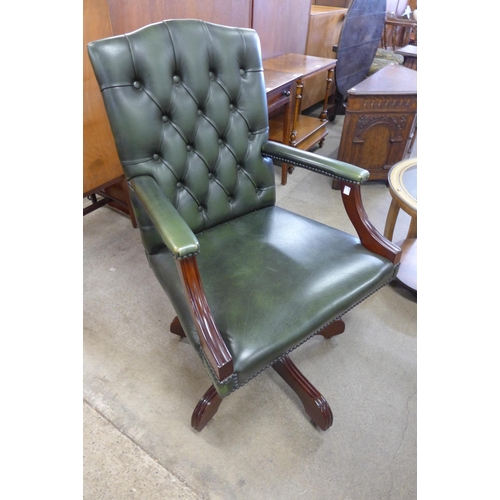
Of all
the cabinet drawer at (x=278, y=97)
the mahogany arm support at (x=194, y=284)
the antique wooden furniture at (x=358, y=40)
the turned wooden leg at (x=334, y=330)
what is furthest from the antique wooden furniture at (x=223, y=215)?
the antique wooden furniture at (x=358, y=40)

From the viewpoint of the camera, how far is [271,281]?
102 centimetres

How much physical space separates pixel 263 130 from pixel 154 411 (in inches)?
42.3

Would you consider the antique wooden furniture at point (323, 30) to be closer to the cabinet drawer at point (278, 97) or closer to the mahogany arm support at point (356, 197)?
the cabinet drawer at point (278, 97)

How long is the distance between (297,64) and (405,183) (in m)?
1.45

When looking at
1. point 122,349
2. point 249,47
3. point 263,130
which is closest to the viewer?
point 249,47

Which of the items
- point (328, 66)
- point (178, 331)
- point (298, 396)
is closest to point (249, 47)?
point (178, 331)

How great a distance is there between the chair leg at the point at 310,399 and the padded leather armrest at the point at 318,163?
0.63m

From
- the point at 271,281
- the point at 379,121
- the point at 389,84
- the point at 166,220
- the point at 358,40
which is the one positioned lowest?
the point at 271,281

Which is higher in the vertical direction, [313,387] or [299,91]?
[299,91]

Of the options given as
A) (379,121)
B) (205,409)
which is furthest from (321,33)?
(205,409)

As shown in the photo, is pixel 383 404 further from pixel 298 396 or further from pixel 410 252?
pixel 410 252

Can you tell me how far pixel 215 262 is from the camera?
1.09m

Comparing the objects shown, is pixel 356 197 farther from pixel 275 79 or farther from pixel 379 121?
pixel 379 121

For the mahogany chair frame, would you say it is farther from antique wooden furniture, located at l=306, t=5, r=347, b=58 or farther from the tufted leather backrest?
antique wooden furniture, located at l=306, t=5, r=347, b=58
